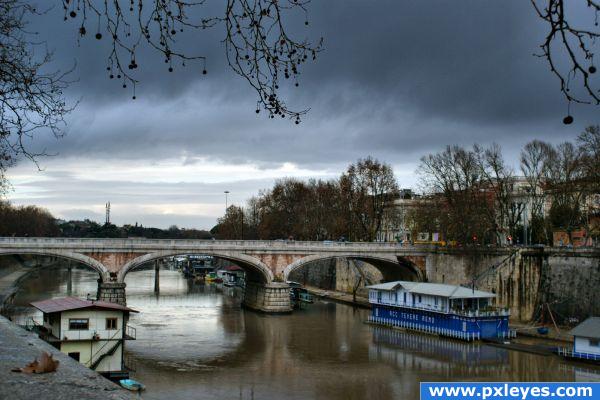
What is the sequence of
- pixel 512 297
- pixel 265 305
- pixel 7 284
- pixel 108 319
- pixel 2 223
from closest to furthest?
pixel 108 319 < pixel 512 297 < pixel 265 305 < pixel 7 284 < pixel 2 223

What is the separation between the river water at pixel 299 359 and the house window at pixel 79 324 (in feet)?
10.3

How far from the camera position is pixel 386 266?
6203cm

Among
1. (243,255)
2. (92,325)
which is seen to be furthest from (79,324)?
(243,255)

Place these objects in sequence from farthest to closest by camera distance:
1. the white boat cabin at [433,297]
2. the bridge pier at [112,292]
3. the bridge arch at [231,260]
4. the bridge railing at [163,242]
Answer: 1. the bridge arch at [231,260]
2. the bridge railing at [163,242]
3. the bridge pier at [112,292]
4. the white boat cabin at [433,297]

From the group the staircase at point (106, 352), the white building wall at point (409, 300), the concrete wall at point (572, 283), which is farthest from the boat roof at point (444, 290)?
the staircase at point (106, 352)

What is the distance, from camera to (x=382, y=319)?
46.9m

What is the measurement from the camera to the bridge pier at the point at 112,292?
48094 millimetres

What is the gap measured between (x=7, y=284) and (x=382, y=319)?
40.8 meters

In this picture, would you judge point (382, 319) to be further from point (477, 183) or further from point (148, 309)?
point (148, 309)

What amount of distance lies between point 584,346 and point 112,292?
31980mm

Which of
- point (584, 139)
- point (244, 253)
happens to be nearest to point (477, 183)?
point (584, 139)

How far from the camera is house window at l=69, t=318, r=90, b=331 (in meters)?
29.3

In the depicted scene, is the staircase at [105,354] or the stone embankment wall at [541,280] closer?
the staircase at [105,354]

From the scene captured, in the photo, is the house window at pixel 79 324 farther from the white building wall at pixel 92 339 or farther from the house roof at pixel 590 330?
the house roof at pixel 590 330
